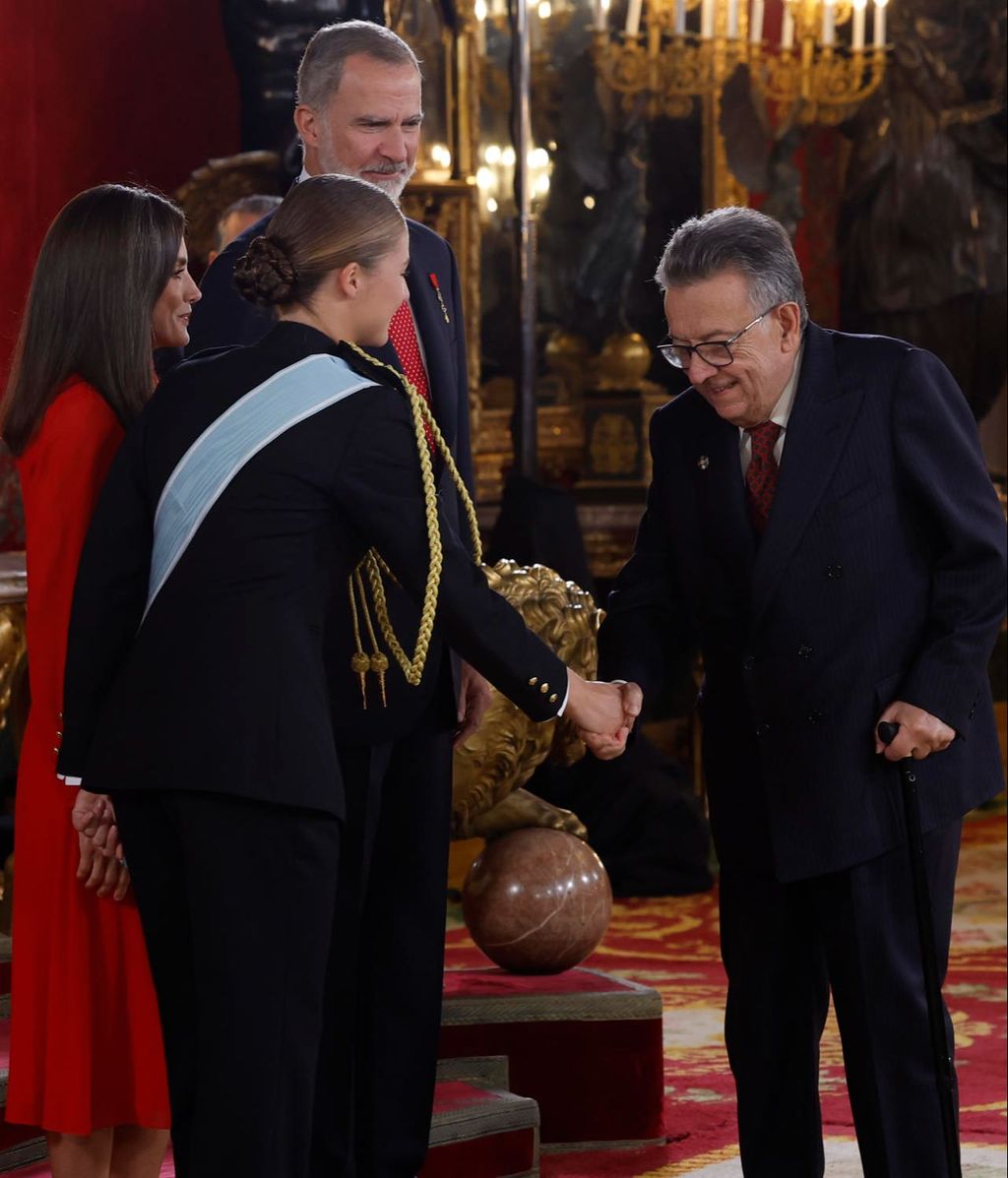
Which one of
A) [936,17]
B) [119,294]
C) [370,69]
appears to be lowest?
[119,294]

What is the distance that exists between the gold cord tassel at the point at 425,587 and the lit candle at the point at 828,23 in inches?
246

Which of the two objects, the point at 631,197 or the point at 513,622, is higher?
the point at 631,197

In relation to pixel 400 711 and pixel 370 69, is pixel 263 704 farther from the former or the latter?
pixel 370 69

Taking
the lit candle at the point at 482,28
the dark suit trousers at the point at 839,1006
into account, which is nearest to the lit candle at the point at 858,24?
the lit candle at the point at 482,28

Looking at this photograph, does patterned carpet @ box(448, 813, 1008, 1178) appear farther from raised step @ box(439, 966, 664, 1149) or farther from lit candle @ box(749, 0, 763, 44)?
lit candle @ box(749, 0, 763, 44)

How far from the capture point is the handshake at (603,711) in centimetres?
269

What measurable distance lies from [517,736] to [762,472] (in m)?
1.28

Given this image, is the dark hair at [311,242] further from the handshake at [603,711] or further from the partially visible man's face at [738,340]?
the handshake at [603,711]

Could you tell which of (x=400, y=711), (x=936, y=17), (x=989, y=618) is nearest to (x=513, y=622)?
(x=400, y=711)

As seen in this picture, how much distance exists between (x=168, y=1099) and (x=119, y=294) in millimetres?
1131

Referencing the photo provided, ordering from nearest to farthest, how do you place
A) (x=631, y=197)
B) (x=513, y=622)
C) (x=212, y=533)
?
1. (x=212, y=533)
2. (x=513, y=622)
3. (x=631, y=197)

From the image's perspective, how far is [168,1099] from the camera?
2.64 m

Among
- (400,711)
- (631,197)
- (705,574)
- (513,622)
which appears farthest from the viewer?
(631,197)

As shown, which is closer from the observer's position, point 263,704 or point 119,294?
point 263,704
